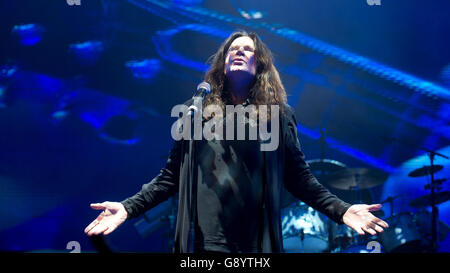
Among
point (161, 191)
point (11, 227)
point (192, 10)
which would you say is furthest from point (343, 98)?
point (11, 227)

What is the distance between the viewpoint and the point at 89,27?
511 centimetres

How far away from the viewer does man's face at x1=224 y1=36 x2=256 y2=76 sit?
2.12 meters

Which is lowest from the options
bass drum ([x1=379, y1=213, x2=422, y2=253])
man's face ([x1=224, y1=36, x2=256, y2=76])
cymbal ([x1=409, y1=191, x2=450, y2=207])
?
bass drum ([x1=379, y1=213, x2=422, y2=253])

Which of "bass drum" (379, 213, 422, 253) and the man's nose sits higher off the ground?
the man's nose

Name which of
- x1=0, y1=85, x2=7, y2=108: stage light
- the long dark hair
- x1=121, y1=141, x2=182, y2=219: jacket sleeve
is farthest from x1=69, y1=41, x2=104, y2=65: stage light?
x1=121, y1=141, x2=182, y2=219: jacket sleeve

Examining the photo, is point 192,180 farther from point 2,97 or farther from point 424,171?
point 2,97

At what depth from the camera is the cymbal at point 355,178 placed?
15.5 feet

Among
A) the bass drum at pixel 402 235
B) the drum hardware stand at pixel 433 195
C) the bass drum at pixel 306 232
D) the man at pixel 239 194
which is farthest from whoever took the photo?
the bass drum at pixel 306 232

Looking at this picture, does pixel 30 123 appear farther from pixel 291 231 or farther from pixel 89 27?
pixel 291 231

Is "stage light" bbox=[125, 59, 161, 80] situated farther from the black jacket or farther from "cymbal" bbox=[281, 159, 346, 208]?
the black jacket

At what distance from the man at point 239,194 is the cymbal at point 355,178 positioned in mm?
2904

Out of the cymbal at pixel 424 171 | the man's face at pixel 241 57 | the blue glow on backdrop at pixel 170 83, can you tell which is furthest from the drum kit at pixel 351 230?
the man's face at pixel 241 57

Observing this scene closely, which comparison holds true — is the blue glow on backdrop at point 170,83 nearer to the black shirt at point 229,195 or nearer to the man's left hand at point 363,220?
the black shirt at point 229,195

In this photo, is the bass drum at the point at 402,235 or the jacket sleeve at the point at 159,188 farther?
the bass drum at the point at 402,235
